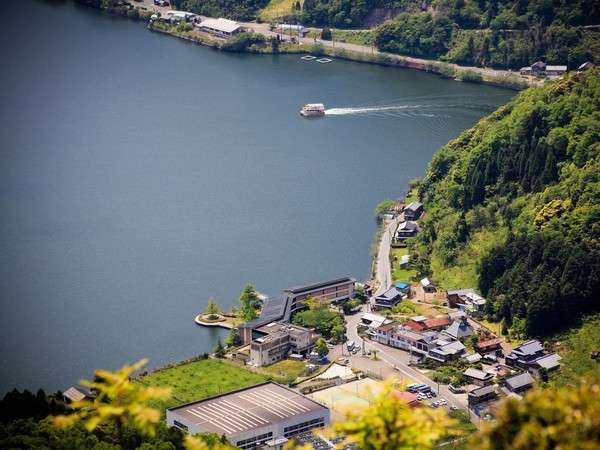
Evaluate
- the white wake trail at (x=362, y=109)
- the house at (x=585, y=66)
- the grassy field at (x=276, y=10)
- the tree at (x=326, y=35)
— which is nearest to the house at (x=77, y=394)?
the white wake trail at (x=362, y=109)

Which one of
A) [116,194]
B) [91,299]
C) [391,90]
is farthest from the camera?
[391,90]

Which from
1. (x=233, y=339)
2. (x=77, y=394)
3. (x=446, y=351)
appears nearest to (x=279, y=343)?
(x=233, y=339)

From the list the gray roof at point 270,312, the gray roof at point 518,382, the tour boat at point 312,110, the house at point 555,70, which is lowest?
the gray roof at point 270,312

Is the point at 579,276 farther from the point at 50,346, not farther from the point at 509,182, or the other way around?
the point at 50,346

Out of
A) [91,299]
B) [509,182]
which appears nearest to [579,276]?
[509,182]

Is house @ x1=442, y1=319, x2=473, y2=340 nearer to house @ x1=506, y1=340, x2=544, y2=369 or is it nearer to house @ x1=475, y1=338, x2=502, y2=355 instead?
house @ x1=475, y1=338, x2=502, y2=355

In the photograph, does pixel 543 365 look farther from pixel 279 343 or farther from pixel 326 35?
pixel 326 35

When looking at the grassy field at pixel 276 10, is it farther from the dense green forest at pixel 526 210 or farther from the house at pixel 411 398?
the house at pixel 411 398
